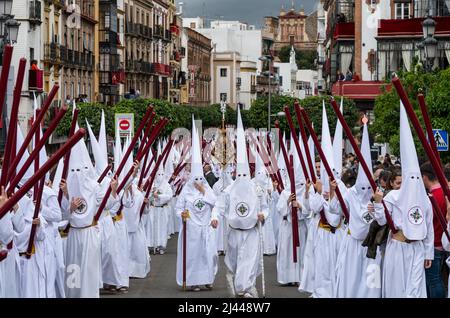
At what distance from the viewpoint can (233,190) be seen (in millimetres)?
17062

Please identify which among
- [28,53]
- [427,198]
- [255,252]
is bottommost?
[255,252]

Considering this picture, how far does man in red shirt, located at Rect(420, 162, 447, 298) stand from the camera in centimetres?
1272

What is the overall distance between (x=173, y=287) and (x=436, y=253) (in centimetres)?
662

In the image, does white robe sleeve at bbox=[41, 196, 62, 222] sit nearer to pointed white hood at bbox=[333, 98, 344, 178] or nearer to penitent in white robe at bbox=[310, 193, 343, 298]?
penitent in white robe at bbox=[310, 193, 343, 298]

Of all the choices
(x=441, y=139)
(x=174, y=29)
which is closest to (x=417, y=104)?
(x=441, y=139)

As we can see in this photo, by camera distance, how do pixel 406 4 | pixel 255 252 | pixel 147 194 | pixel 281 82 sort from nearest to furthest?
pixel 255 252, pixel 147 194, pixel 406 4, pixel 281 82

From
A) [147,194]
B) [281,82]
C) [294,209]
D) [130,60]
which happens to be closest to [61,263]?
[294,209]

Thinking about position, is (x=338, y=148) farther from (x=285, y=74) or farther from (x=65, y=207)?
(x=285, y=74)

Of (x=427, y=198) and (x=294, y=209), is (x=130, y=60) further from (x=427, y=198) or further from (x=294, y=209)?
(x=427, y=198)

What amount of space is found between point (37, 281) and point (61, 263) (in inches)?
51.9

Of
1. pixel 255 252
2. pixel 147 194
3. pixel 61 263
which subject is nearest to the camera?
pixel 61 263

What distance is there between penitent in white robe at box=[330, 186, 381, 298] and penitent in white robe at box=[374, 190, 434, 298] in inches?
19.2

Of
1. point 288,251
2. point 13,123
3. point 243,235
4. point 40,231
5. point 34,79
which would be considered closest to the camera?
point 13,123

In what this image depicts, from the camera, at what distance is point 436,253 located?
12.9 meters
